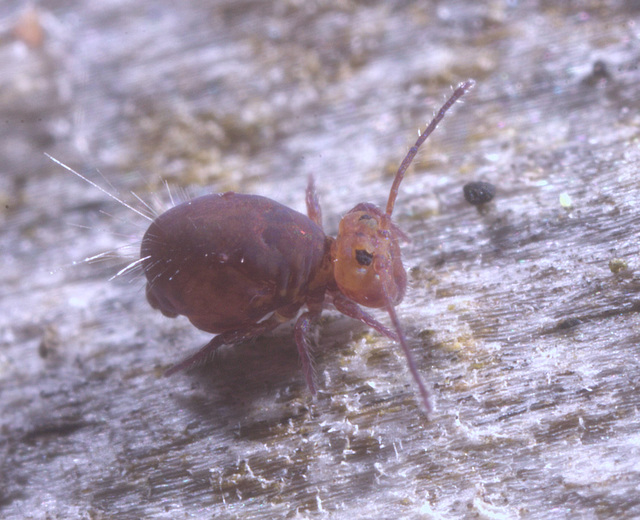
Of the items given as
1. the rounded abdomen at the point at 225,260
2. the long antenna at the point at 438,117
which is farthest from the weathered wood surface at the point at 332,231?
the long antenna at the point at 438,117

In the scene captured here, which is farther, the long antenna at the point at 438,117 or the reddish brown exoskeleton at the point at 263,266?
the long antenna at the point at 438,117

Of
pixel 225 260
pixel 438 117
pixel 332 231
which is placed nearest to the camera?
pixel 225 260

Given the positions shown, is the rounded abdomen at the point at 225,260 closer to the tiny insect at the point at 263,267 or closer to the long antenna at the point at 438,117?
the tiny insect at the point at 263,267

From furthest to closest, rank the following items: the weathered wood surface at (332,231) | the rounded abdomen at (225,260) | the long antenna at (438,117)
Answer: the long antenna at (438,117)
the rounded abdomen at (225,260)
the weathered wood surface at (332,231)

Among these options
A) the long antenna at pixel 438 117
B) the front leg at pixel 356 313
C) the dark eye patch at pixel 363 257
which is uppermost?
the long antenna at pixel 438 117

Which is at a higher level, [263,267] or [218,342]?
[263,267]

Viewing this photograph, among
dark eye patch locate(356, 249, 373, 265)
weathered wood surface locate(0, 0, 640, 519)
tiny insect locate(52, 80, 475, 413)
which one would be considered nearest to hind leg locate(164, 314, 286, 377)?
tiny insect locate(52, 80, 475, 413)

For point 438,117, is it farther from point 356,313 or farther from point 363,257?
point 356,313

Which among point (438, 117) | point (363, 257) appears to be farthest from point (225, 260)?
point (438, 117)
